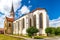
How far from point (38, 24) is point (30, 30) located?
8200 millimetres

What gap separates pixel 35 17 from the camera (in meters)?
47.7

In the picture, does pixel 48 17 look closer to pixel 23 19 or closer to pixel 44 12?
pixel 44 12

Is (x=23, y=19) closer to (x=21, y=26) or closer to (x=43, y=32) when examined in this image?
(x=21, y=26)

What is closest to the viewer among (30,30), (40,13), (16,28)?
(30,30)

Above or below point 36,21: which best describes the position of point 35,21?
above

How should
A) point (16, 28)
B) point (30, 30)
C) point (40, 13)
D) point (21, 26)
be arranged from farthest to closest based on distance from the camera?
point (16, 28) < point (21, 26) < point (40, 13) < point (30, 30)

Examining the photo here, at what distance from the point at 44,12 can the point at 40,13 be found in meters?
1.58

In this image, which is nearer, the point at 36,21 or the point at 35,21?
the point at 36,21

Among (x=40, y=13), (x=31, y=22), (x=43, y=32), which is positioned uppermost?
(x=40, y=13)

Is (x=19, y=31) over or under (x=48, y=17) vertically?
under

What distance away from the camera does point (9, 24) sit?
5700 cm

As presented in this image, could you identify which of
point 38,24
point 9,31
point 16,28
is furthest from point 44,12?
point 9,31

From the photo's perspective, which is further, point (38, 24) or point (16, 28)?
point (16, 28)

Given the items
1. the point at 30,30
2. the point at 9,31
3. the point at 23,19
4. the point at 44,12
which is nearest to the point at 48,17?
the point at 44,12
